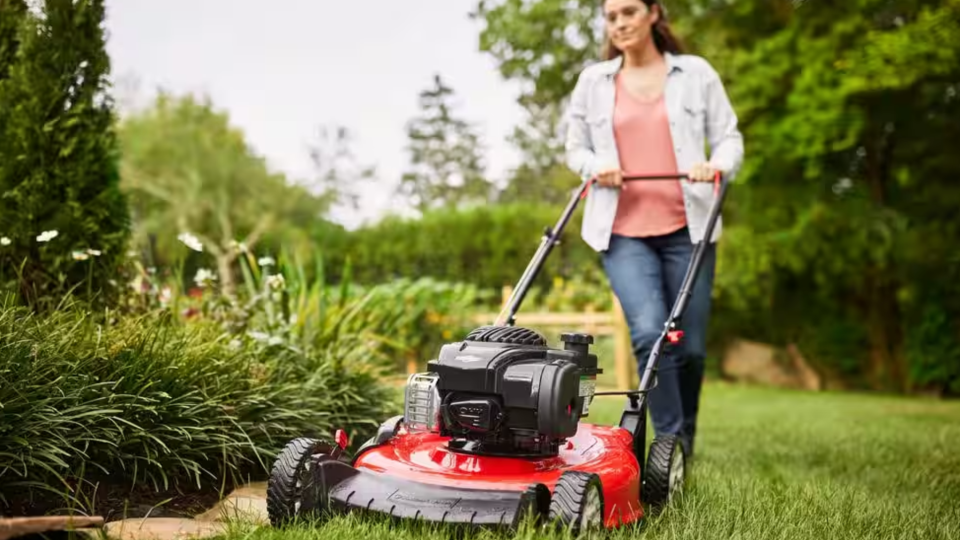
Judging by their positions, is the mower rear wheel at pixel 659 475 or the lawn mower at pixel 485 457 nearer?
the lawn mower at pixel 485 457

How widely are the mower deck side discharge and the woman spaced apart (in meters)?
1.57

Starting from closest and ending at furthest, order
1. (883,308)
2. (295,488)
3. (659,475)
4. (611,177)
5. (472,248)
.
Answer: (295,488)
(659,475)
(611,177)
(883,308)
(472,248)

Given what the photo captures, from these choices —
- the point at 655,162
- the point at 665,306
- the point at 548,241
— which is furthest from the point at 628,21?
the point at 665,306

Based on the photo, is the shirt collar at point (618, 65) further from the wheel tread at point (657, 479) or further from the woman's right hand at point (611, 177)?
the wheel tread at point (657, 479)

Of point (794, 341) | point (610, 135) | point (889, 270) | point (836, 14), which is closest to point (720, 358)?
point (794, 341)

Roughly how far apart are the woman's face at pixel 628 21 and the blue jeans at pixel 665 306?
2.58ft

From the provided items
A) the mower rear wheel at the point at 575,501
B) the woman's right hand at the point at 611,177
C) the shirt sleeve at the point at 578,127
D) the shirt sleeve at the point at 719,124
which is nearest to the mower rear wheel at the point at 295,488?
the mower rear wheel at the point at 575,501

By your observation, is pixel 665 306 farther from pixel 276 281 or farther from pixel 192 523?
pixel 192 523

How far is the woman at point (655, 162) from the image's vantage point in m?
4.05

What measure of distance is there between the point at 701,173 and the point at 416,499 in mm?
1866

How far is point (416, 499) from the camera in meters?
2.54

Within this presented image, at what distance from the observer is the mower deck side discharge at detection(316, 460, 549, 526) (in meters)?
2.46

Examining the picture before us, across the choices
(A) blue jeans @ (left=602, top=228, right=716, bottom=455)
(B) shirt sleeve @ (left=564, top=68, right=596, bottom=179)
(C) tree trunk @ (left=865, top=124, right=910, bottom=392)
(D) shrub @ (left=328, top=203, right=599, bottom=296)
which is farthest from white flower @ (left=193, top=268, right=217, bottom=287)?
(C) tree trunk @ (left=865, top=124, right=910, bottom=392)

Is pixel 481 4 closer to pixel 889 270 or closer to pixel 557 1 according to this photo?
pixel 557 1
